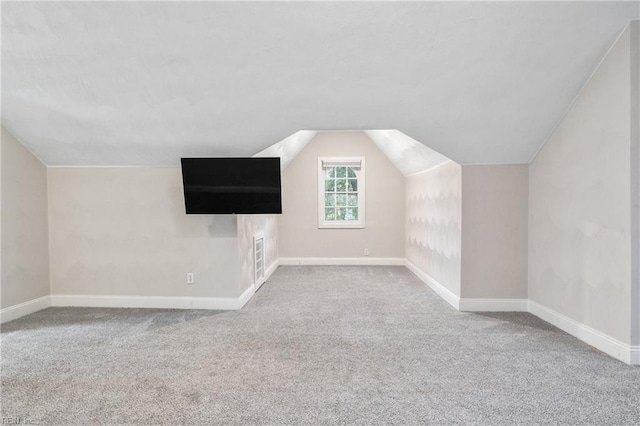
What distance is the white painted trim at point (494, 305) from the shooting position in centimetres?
380

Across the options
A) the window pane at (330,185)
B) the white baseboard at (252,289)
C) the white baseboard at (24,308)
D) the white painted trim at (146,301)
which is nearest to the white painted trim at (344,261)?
the white baseboard at (252,289)

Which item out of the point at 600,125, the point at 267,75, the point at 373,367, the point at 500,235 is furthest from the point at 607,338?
the point at 267,75

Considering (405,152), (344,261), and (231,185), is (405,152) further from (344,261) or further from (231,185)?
(231,185)

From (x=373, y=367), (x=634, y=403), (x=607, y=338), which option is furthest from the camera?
(x=607, y=338)

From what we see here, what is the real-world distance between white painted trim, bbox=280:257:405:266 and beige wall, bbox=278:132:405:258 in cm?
8

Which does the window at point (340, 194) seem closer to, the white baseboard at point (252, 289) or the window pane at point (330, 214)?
the window pane at point (330, 214)

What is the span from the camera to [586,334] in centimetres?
293

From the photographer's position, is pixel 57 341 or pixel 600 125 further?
pixel 57 341

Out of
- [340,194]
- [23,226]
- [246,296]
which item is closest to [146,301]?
[246,296]

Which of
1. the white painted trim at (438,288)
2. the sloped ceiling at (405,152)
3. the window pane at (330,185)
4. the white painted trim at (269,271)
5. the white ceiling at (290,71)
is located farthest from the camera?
the window pane at (330,185)

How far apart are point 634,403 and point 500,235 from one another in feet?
6.42

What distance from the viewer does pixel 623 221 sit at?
2572 mm

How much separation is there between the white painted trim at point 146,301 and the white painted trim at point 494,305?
8.34ft

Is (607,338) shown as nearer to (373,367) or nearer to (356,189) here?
(373,367)
